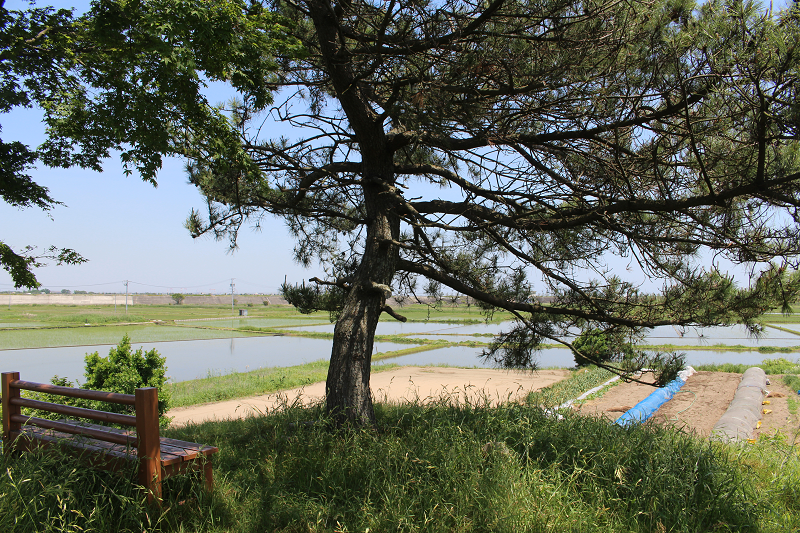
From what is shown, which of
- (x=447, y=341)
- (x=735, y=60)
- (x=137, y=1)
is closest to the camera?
(x=735, y=60)

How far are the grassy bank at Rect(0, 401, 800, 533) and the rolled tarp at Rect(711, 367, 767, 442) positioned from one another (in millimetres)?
2825

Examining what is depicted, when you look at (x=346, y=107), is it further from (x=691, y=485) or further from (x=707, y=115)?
(x=691, y=485)

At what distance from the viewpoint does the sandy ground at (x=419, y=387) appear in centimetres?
866

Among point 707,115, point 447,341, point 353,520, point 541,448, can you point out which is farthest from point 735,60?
point 447,341

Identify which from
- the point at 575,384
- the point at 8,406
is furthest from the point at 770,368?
the point at 8,406

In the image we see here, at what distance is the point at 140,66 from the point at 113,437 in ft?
9.21

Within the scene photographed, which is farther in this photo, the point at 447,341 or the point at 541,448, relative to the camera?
the point at 447,341

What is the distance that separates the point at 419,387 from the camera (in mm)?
11391

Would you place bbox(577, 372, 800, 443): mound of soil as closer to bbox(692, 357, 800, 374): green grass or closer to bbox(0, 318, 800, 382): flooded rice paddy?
bbox(692, 357, 800, 374): green grass

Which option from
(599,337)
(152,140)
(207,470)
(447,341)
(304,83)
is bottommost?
(447,341)

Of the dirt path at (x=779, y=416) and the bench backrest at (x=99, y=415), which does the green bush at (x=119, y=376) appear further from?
the dirt path at (x=779, y=416)

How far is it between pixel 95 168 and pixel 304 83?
3043 millimetres

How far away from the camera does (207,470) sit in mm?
3244

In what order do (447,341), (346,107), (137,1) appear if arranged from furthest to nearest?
(447,341), (346,107), (137,1)
